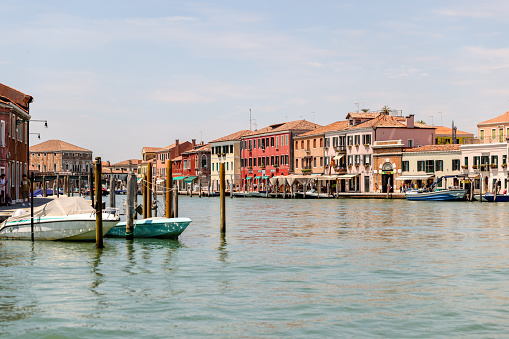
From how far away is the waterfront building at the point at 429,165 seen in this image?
71062 millimetres

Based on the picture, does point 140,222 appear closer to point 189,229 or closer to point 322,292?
point 189,229

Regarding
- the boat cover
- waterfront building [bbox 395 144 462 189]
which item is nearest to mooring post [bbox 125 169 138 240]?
the boat cover

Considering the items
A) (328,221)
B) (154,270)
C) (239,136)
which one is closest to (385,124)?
(239,136)

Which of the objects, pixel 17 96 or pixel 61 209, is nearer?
pixel 61 209

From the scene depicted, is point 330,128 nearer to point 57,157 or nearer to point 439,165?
point 439,165

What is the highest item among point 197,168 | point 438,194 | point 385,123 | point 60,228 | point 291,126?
point 291,126

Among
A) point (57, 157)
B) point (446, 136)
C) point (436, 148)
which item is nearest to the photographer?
point (436, 148)

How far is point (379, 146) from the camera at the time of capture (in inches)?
3081

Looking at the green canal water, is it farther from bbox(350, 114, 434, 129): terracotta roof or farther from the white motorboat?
bbox(350, 114, 434, 129): terracotta roof

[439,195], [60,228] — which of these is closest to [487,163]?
[439,195]

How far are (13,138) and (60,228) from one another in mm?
17184

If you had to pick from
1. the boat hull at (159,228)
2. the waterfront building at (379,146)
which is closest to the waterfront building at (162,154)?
the waterfront building at (379,146)

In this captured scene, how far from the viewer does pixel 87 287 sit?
15.9 metres

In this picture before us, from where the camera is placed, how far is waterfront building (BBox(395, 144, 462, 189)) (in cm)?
7106
